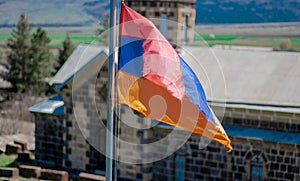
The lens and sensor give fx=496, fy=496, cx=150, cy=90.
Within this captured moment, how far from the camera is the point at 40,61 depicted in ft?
143

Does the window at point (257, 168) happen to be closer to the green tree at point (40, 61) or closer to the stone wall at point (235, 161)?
the stone wall at point (235, 161)

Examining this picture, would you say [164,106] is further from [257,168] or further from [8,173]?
[8,173]

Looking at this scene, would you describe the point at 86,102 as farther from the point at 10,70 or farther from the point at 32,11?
the point at 32,11

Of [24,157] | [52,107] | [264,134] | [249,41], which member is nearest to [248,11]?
[249,41]

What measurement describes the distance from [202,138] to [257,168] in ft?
6.37

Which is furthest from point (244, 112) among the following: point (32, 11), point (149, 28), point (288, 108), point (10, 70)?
point (32, 11)

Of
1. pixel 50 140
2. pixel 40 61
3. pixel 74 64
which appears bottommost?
pixel 50 140

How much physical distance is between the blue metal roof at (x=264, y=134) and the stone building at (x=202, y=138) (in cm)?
2

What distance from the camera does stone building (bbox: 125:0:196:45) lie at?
17.0m

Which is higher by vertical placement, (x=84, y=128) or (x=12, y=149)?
(x=84, y=128)

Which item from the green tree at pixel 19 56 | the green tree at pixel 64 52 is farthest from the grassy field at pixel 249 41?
the green tree at pixel 19 56

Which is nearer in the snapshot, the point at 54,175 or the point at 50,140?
the point at 54,175

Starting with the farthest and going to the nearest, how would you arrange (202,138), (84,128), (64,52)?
(64,52) < (84,128) < (202,138)

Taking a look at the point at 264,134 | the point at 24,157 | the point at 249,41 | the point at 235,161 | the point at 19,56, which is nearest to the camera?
the point at 264,134
